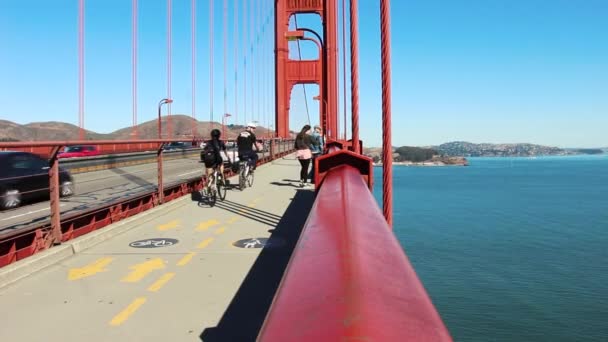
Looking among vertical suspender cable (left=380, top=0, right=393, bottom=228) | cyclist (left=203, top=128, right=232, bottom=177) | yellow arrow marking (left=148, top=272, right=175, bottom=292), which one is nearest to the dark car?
yellow arrow marking (left=148, top=272, right=175, bottom=292)

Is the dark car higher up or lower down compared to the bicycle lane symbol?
higher up

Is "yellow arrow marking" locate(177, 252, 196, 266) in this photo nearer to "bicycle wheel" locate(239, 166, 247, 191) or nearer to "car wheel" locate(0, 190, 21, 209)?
"car wheel" locate(0, 190, 21, 209)

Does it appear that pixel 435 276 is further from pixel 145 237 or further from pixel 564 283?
pixel 145 237

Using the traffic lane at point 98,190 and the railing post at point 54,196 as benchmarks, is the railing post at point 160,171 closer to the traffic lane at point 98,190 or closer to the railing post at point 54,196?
the traffic lane at point 98,190

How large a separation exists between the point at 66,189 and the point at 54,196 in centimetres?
112

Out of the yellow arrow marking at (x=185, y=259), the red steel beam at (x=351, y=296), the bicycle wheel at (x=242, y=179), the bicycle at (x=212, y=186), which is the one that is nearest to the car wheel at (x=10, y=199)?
the yellow arrow marking at (x=185, y=259)

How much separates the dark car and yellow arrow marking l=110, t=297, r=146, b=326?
8.65 feet

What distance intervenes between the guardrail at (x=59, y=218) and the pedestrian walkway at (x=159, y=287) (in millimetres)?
375

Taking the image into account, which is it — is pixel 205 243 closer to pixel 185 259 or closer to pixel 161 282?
pixel 185 259

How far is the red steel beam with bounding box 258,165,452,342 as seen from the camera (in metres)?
1.15

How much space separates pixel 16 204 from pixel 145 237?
1.82 meters

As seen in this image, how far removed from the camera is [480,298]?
3309 centimetres

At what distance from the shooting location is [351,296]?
4.25 ft

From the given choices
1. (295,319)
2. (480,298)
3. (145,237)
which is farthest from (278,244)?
(480,298)
